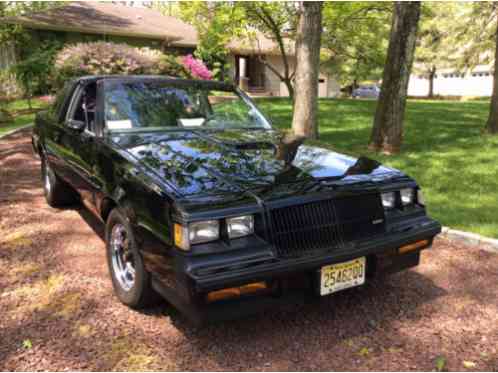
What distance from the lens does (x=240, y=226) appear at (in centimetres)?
266

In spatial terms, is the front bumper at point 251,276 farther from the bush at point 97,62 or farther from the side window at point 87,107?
the bush at point 97,62

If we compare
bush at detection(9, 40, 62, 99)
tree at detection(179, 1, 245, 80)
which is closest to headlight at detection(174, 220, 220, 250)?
bush at detection(9, 40, 62, 99)

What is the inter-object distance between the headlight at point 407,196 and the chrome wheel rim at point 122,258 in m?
2.02

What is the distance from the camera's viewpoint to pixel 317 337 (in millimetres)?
2977

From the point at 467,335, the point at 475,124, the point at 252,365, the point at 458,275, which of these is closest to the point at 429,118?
the point at 475,124

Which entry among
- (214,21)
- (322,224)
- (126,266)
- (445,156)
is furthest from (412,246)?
(214,21)

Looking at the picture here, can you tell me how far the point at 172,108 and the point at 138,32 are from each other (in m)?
21.3

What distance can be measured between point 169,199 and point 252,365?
1.10m

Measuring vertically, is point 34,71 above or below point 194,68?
below

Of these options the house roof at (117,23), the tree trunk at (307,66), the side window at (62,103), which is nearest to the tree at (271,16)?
the house roof at (117,23)

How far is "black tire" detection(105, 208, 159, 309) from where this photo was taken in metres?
3.01

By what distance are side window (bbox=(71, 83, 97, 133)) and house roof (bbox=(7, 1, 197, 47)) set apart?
61.8 ft

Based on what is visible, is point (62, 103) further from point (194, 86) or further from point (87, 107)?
point (194, 86)

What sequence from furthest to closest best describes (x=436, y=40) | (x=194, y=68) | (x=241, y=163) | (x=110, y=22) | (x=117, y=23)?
(x=436, y=40)
(x=117, y=23)
(x=110, y=22)
(x=194, y=68)
(x=241, y=163)
